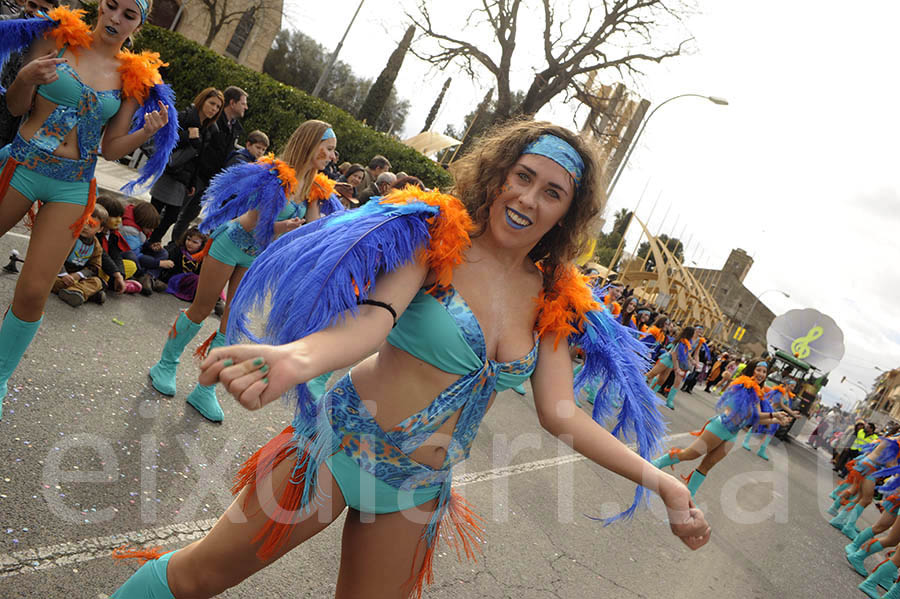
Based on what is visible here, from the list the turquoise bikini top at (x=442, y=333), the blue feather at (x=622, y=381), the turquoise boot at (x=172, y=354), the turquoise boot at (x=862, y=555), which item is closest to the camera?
the turquoise bikini top at (x=442, y=333)

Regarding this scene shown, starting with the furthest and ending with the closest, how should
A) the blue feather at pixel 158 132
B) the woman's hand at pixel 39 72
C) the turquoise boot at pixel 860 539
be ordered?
the turquoise boot at pixel 860 539 → the blue feather at pixel 158 132 → the woman's hand at pixel 39 72

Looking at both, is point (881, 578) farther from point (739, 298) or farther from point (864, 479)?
point (739, 298)

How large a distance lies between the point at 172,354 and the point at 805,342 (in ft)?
78.2

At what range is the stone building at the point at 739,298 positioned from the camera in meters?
77.4

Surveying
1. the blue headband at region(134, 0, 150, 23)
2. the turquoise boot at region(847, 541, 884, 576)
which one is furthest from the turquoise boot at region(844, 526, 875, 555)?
the blue headband at region(134, 0, 150, 23)

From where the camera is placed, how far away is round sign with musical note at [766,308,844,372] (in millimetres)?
22422

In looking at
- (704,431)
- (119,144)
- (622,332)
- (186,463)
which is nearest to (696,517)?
(622,332)

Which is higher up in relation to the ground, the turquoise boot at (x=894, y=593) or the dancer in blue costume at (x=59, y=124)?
the dancer in blue costume at (x=59, y=124)

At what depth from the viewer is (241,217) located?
4012 mm

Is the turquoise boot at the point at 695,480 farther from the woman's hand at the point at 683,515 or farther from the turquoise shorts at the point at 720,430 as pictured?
the woman's hand at the point at 683,515

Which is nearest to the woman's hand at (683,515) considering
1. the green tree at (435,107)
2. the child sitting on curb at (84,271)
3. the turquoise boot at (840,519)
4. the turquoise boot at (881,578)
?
the child sitting on curb at (84,271)

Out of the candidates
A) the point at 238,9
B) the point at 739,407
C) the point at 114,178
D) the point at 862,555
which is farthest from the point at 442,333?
the point at 238,9

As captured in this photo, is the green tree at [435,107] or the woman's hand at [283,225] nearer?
the woman's hand at [283,225]

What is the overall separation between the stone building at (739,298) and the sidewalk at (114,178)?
74.7 m
